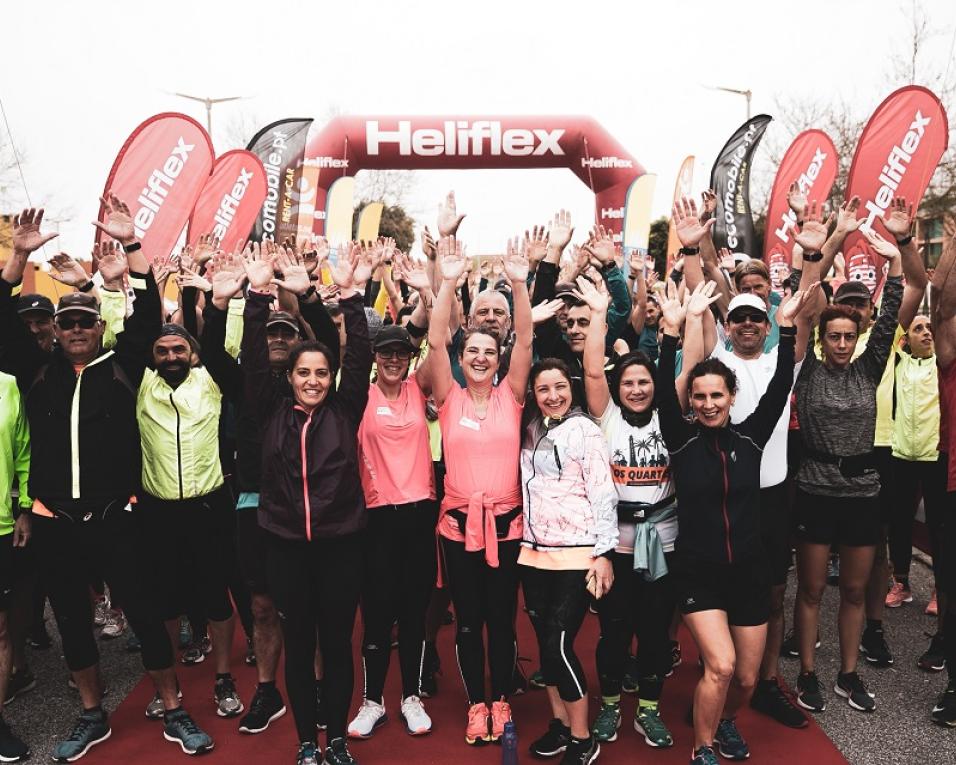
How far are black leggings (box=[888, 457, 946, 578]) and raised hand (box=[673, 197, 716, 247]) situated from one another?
2.21 m

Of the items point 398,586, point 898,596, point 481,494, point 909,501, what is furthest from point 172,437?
point 898,596

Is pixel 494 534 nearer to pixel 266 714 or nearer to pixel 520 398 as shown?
pixel 520 398

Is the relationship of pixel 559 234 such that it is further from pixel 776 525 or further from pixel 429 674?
pixel 429 674

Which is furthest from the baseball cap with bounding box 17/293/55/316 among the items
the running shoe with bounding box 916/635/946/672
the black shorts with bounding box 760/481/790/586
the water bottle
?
the running shoe with bounding box 916/635/946/672

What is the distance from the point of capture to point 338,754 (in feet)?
11.8

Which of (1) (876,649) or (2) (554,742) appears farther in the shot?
(1) (876,649)

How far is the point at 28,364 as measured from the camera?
393 cm

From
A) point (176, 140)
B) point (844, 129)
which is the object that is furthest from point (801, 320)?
point (844, 129)

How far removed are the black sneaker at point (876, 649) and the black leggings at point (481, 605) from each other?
239 cm

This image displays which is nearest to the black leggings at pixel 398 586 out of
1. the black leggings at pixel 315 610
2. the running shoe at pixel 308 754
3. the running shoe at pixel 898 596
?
the black leggings at pixel 315 610

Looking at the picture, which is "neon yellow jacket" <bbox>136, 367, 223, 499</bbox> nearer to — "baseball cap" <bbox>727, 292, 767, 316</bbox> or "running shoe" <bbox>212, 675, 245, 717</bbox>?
"running shoe" <bbox>212, 675, 245, 717</bbox>

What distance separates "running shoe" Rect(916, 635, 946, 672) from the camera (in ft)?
15.1

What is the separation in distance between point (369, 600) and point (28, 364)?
211cm

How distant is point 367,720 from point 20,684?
2.20m
